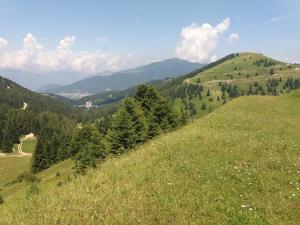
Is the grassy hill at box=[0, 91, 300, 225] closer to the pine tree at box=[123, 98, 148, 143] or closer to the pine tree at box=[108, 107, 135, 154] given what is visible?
the pine tree at box=[108, 107, 135, 154]

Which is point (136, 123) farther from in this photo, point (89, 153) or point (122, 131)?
point (89, 153)

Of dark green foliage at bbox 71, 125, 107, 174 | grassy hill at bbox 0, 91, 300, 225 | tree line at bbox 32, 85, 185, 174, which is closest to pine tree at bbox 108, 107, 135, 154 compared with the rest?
tree line at bbox 32, 85, 185, 174

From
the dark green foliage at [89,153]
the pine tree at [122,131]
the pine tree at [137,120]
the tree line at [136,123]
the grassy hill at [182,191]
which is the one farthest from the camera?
the dark green foliage at [89,153]

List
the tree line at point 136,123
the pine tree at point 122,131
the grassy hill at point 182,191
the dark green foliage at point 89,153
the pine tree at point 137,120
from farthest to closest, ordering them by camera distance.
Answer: the dark green foliage at point 89,153 → the pine tree at point 137,120 → the tree line at point 136,123 → the pine tree at point 122,131 → the grassy hill at point 182,191

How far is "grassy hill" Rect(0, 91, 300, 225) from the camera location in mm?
10922

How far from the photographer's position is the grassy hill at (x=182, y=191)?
10.9 metres

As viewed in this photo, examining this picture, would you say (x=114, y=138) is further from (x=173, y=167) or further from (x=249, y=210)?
(x=249, y=210)

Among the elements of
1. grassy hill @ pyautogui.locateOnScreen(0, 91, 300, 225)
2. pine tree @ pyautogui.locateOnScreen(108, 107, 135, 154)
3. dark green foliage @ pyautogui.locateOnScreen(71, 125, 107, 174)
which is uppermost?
grassy hill @ pyautogui.locateOnScreen(0, 91, 300, 225)

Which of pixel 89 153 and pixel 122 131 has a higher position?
pixel 122 131

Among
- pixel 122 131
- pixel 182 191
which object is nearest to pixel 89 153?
pixel 122 131

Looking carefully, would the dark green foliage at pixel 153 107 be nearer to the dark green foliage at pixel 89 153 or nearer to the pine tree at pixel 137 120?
the pine tree at pixel 137 120

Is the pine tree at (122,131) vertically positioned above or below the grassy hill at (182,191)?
below

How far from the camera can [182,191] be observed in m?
13.2

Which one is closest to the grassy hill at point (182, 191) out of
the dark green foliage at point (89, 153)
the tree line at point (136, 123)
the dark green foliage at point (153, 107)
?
the tree line at point (136, 123)
